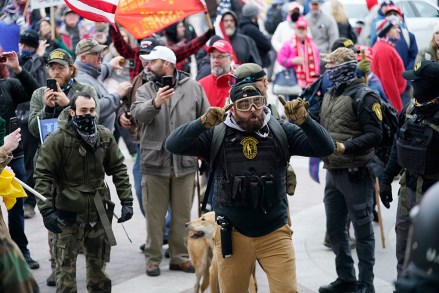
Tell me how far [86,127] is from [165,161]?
1612mm

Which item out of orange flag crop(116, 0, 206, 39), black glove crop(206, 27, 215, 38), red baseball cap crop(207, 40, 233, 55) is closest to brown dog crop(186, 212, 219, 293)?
red baseball cap crop(207, 40, 233, 55)

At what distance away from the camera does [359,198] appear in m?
7.86

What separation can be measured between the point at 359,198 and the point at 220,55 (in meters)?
2.25

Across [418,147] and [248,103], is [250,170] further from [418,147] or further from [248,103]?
[418,147]

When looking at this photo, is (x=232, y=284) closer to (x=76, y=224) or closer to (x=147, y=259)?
(x=76, y=224)

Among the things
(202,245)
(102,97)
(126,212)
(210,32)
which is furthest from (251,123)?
(210,32)

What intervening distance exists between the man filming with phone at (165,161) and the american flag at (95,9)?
0.72m

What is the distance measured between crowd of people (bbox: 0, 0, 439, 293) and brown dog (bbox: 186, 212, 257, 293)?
1.09ft

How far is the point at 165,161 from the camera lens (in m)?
8.74

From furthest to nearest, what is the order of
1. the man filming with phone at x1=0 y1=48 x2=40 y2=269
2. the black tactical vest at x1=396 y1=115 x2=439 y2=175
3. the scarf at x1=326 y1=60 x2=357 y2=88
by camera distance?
1. the man filming with phone at x1=0 y1=48 x2=40 y2=269
2. the scarf at x1=326 y1=60 x2=357 y2=88
3. the black tactical vest at x1=396 y1=115 x2=439 y2=175

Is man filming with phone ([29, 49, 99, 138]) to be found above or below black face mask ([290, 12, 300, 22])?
above

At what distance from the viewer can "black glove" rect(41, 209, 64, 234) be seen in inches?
278

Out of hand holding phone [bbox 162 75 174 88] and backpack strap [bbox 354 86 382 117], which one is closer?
backpack strap [bbox 354 86 382 117]

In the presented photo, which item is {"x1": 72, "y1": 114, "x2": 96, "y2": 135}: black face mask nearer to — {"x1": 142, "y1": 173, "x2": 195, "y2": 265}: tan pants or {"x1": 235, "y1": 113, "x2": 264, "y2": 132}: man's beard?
{"x1": 235, "y1": 113, "x2": 264, "y2": 132}: man's beard
